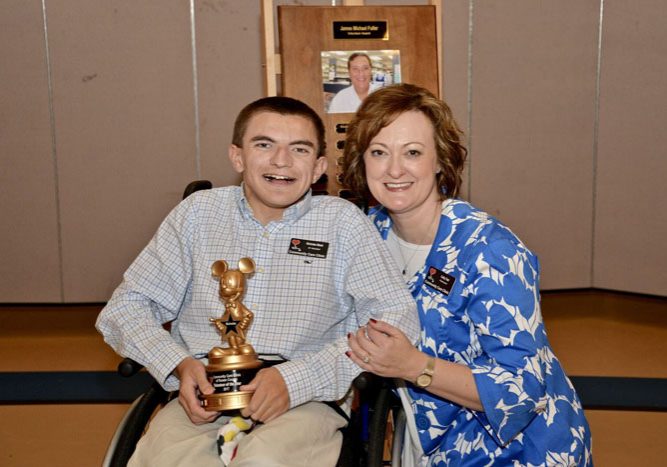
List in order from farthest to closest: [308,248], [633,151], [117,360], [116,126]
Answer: [633,151], [116,126], [117,360], [308,248]

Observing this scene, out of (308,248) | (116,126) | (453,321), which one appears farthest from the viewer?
(116,126)

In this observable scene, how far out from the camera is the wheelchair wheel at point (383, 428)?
149cm

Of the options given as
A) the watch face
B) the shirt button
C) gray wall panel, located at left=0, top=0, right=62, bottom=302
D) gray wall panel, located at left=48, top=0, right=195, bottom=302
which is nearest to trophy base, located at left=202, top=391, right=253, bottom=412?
the watch face

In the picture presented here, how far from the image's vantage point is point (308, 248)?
188cm

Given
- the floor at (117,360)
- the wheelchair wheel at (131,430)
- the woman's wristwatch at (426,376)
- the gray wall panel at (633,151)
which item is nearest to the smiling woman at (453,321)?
the woman's wristwatch at (426,376)

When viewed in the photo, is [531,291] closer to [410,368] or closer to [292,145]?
[410,368]

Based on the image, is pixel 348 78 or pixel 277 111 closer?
pixel 277 111

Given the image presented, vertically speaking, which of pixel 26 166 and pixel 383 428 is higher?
pixel 26 166

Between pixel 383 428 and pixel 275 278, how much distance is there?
Result: 50 centimetres

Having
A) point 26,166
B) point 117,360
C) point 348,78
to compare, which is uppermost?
point 348,78

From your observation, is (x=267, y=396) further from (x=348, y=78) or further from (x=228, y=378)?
(x=348, y=78)

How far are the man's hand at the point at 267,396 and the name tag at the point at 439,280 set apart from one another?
0.46 metres

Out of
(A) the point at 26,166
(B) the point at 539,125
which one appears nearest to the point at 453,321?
(B) the point at 539,125

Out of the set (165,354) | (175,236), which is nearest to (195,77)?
(175,236)
